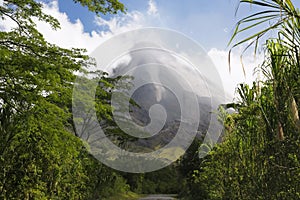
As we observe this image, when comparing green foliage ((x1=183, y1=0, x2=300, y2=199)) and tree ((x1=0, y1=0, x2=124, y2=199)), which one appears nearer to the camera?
green foliage ((x1=183, y1=0, x2=300, y2=199))

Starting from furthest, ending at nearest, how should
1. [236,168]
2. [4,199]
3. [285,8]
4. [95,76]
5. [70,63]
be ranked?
[95,76] < [236,168] < [70,63] < [4,199] < [285,8]

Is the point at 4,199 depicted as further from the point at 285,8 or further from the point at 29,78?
the point at 285,8

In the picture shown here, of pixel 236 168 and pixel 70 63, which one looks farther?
pixel 236 168

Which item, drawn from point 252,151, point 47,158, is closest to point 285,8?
point 252,151

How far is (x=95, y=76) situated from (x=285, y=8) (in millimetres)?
16337

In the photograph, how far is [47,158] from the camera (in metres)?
9.64

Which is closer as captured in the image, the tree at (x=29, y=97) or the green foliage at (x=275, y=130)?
the green foliage at (x=275, y=130)

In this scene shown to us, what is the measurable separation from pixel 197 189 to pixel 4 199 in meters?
14.6

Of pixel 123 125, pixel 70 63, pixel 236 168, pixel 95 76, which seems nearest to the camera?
pixel 70 63

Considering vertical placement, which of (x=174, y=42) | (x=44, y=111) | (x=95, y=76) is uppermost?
(x=174, y=42)

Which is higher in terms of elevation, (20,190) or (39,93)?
(39,93)

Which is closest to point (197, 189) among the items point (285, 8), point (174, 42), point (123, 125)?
point (123, 125)

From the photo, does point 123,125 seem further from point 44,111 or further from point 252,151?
point 252,151

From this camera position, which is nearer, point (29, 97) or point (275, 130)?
point (275, 130)
